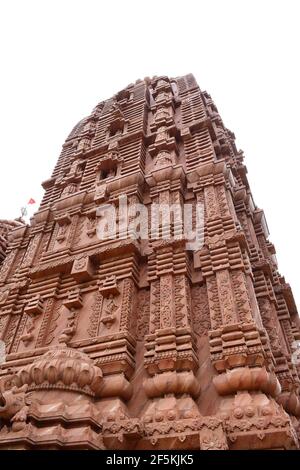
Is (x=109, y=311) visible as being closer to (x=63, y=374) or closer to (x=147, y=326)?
(x=147, y=326)

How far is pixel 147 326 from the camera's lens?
5891 millimetres

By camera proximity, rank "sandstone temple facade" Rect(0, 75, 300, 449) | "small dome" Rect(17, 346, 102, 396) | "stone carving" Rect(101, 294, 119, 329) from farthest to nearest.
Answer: "stone carving" Rect(101, 294, 119, 329) → "small dome" Rect(17, 346, 102, 396) → "sandstone temple facade" Rect(0, 75, 300, 449)

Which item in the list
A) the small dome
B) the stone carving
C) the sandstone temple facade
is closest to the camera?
the sandstone temple facade

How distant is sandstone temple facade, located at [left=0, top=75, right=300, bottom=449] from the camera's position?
4070 millimetres

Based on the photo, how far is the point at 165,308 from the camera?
563 centimetres

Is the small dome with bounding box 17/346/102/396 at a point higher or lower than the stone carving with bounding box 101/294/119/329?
lower

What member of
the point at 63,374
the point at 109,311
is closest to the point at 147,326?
the point at 109,311

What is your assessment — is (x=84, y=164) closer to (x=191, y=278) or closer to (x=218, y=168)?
(x=218, y=168)

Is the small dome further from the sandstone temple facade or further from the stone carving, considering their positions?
the stone carving

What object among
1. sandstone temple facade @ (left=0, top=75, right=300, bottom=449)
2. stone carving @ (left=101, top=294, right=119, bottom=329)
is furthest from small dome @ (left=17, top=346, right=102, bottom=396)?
stone carving @ (left=101, top=294, right=119, bottom=329)
